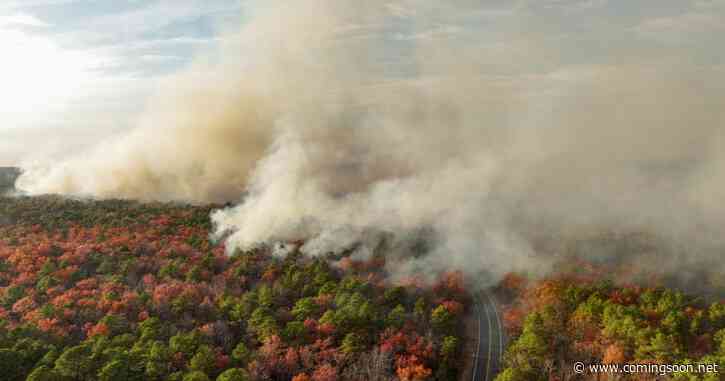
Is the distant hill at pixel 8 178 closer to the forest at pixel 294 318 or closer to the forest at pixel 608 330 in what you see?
the forest at pixel 294 318

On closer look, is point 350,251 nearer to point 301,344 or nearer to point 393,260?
point 393,260

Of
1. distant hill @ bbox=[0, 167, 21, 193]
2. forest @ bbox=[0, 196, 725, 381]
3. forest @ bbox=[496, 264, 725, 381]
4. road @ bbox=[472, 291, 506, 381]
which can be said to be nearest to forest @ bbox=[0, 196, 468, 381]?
forest @ bbox=[0, 196, 725, 381]

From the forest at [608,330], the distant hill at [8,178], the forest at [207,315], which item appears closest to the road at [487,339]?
the forest at [608,330]

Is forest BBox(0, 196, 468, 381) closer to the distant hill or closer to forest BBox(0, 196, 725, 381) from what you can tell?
forest BBox(0, 196, 725, 381)

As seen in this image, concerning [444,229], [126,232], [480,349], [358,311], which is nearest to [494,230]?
[444,229]

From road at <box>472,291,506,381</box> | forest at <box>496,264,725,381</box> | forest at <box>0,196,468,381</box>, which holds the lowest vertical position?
road at <box>472,291,506,381</box>
